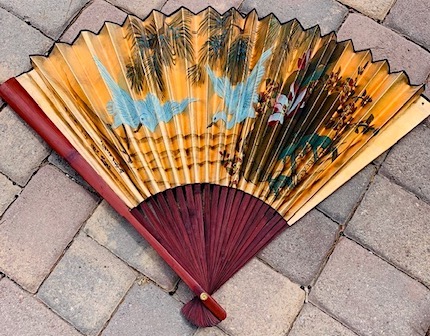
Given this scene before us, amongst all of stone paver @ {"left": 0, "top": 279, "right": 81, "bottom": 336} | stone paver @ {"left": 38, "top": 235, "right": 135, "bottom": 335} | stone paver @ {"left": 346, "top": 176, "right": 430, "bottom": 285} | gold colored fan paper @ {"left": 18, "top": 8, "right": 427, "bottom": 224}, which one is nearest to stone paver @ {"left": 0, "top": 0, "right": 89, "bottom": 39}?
gold colored fan paper @ {"left": 18, "top": 8, "right": 427, "bottom": 224}

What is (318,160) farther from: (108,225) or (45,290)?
(45,290)

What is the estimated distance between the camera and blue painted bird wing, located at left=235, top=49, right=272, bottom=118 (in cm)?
239

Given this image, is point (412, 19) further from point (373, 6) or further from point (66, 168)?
point (66, 168)

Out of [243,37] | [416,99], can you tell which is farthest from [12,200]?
[416,99]

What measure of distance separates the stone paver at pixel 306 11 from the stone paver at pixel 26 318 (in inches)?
63.1

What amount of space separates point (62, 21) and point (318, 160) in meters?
1.32

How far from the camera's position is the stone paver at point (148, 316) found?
2.32 meters

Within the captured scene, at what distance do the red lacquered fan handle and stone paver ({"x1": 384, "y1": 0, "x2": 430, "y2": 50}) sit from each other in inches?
60.0

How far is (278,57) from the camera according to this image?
7.98 ft

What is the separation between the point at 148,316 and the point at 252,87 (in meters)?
1.01

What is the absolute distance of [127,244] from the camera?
2406 mm

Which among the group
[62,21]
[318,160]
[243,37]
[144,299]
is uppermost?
[243,37]

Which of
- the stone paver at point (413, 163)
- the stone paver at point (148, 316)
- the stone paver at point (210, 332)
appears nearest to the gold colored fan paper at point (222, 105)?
the stone paver at point (413, 163)

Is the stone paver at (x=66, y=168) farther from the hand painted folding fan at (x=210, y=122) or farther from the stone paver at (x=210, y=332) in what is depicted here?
the stone paver at (x=210, y=332)
